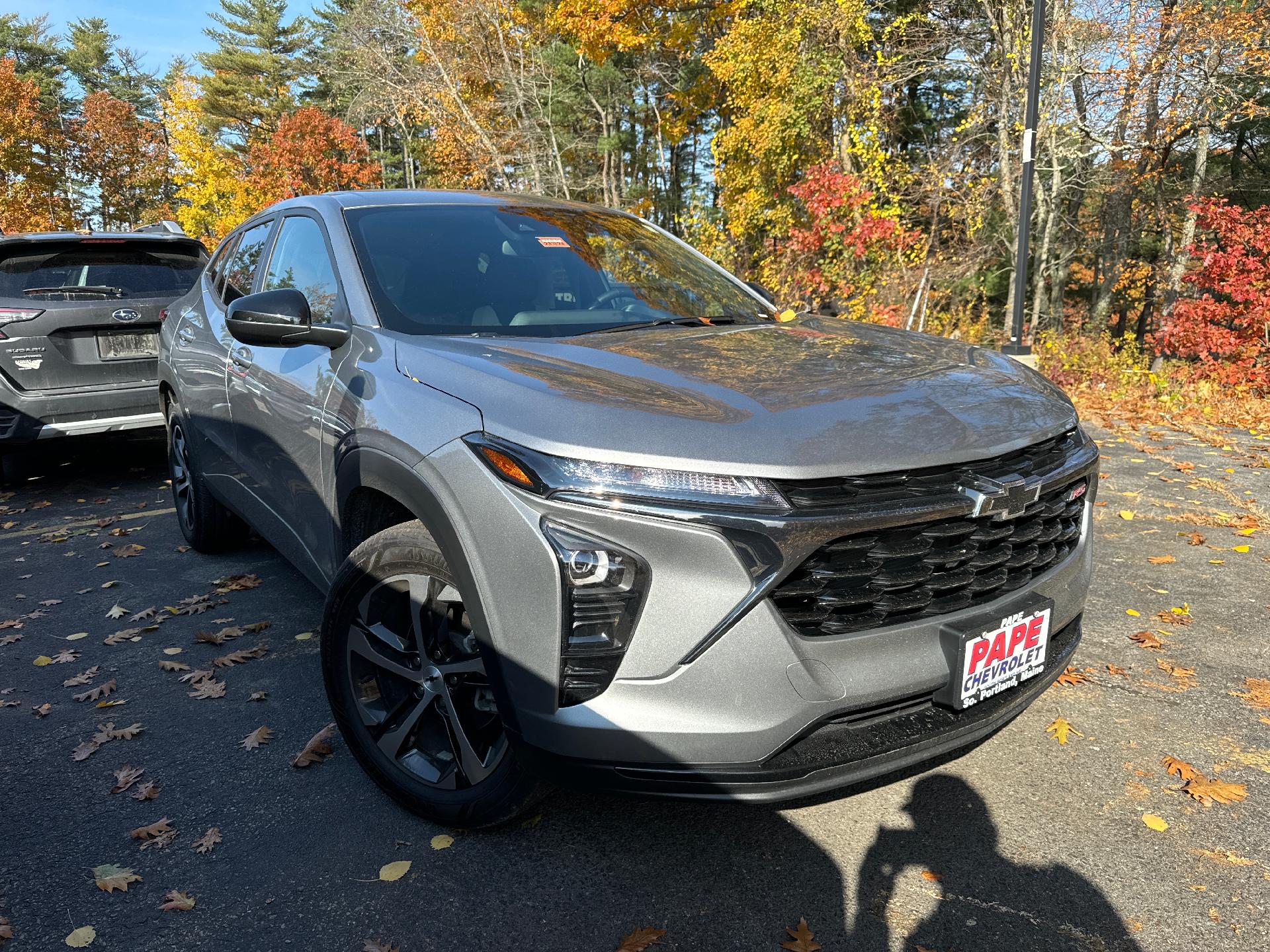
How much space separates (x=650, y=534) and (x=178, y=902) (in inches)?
63.6

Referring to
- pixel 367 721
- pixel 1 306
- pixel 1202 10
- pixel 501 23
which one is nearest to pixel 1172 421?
pixel 367 721

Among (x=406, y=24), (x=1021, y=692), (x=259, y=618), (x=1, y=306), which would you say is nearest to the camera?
(x=1021, y=692)

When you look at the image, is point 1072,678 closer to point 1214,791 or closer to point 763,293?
point 1214,791

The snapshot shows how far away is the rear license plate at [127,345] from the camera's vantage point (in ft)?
21.2

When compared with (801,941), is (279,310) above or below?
above

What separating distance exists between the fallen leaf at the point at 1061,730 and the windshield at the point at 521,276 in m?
1.76

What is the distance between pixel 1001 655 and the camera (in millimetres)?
2145

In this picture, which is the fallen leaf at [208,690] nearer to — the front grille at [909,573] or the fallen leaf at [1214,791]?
the front grille at [909,573]

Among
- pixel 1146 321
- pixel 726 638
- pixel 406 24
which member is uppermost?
pixel 406 24

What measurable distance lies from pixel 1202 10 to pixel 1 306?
17530mm

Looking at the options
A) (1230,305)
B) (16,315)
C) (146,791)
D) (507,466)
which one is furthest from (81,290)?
(1230,305)

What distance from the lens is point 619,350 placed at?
102 inches

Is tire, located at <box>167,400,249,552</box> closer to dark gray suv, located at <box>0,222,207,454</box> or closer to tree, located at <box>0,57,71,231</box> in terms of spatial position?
dark gray suv, located at <box>0,222,207,454</box>

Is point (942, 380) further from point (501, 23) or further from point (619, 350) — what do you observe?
point (501, 23)
